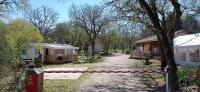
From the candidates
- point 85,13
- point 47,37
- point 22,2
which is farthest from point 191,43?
point 47,37

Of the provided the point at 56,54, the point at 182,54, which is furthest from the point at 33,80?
the point at 56,54

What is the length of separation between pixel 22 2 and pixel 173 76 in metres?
25.6

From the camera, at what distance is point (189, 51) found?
34250 millimetres

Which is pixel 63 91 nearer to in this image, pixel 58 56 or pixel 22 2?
pixel 22 2

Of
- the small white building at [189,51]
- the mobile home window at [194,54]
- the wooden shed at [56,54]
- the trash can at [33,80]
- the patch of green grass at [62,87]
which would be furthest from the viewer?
the wooden shed at [56,54]

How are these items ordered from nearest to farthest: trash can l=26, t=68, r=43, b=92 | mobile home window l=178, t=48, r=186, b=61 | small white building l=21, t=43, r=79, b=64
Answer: trash can l=26, t=68, r=43, b=92
mobile home window l=178, t=48, r=186, b=61
small white building l=21, t=43, r=79, b=64

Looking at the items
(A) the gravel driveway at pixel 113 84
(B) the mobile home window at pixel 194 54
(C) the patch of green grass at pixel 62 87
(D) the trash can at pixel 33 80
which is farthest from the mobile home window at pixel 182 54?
(D) the trash can at pixel 33 80

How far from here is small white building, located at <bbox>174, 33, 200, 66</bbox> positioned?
105 ft

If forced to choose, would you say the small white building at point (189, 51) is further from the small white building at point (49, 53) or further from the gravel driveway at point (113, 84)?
the small white building at point (49, 53)

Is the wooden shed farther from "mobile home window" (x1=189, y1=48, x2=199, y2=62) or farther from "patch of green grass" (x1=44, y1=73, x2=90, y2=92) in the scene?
"patch of green grass" (x1=44, y1=73, x2=90, y2=92)

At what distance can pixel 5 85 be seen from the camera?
11172 millimetres

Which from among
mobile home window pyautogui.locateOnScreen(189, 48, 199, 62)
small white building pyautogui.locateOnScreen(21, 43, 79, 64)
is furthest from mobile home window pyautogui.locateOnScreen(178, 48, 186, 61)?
small white building pyautogui.locateOnScreen(21, 43, 79, 64)

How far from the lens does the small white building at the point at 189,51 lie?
3195 centimetres

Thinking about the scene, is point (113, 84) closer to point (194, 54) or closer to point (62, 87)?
point (62, 87)
